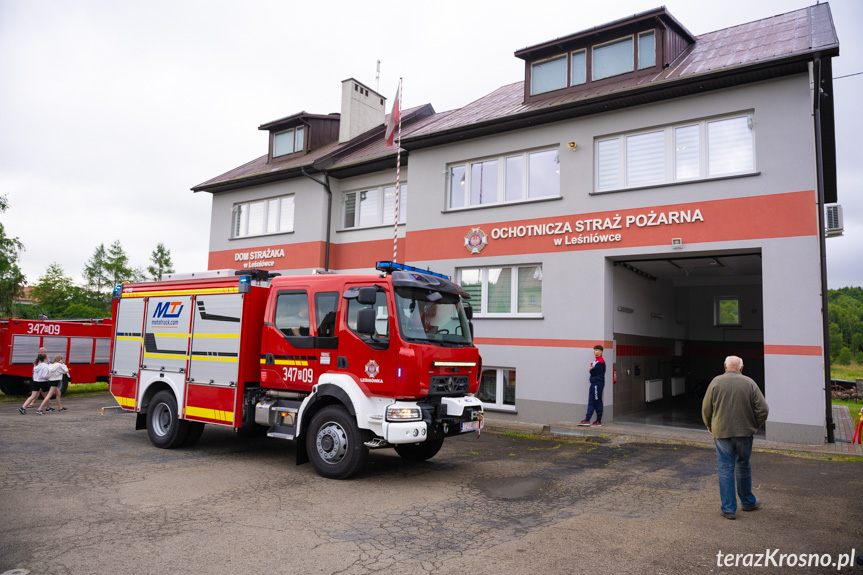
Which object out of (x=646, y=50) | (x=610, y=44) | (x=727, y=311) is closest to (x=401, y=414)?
(x=646, y=50)

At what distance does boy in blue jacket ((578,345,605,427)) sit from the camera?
12.9 meters

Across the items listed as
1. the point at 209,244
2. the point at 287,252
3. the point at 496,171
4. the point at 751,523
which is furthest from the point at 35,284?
the point at 751,523

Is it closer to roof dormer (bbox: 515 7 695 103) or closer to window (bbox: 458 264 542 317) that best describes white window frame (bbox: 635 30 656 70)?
roof dormer (bbox: 515 7 695 103)

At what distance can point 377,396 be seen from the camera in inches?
312

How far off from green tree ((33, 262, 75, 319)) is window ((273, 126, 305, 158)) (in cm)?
4410

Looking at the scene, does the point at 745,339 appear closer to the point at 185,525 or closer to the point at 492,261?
the point at 492,261

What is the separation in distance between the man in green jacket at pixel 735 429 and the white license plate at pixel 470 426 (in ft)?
10.0

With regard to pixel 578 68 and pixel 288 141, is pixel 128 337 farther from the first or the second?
pixel 288 141

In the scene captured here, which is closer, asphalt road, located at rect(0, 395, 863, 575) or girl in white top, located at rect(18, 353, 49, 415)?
asphalt road, located at rect(0, 395, 863, 575)

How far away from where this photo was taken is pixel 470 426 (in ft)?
27.3

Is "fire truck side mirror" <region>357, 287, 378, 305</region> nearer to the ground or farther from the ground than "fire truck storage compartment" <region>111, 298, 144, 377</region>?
farther from the ground

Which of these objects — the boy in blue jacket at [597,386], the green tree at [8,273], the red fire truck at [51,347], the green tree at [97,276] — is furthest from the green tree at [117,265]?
the boy in blue jacket at [597,386]

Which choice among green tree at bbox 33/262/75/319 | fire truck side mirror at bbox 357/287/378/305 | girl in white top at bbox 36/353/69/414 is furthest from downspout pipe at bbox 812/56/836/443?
green tree at bbox 33/262/75/319

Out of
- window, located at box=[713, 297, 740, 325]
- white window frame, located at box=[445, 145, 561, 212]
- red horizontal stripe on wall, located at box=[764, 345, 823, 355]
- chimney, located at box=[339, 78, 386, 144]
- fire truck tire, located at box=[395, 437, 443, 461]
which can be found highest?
chimney, located at box=[339, 78, 386, 144]
